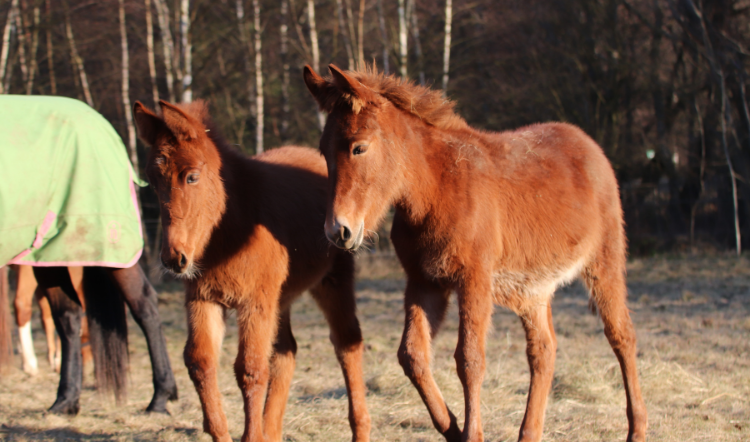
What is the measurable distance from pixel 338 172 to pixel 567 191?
5.27ft

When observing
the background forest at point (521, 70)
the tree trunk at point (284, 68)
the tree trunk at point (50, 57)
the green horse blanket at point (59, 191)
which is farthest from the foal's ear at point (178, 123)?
the tree trunk at point (50, 57)

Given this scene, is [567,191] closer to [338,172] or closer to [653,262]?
[338,172]

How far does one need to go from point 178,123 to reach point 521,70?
1552 centimetres

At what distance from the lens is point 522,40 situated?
17.6 meters

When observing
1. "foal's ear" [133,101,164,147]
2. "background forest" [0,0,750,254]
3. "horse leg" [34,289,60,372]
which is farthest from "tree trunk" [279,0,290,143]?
"foal's ear" [133,101,164,147]

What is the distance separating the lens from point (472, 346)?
3.10m

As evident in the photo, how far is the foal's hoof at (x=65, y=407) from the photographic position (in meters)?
4.80

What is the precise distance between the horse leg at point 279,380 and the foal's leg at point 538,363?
154 cm

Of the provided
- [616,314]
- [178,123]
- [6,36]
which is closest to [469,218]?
[616,314]

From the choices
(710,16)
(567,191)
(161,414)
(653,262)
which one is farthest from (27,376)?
(710,16)

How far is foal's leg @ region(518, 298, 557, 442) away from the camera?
363 centimetres

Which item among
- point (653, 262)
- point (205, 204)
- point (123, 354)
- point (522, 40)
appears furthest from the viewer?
point (522, 40)

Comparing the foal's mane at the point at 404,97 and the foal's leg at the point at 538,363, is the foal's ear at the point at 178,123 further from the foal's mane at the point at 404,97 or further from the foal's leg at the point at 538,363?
the foal's leg at the point at 538,363

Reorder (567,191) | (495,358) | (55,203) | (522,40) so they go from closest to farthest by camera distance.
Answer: (567,191) → (55,203) → (495,358) → (522,40)
